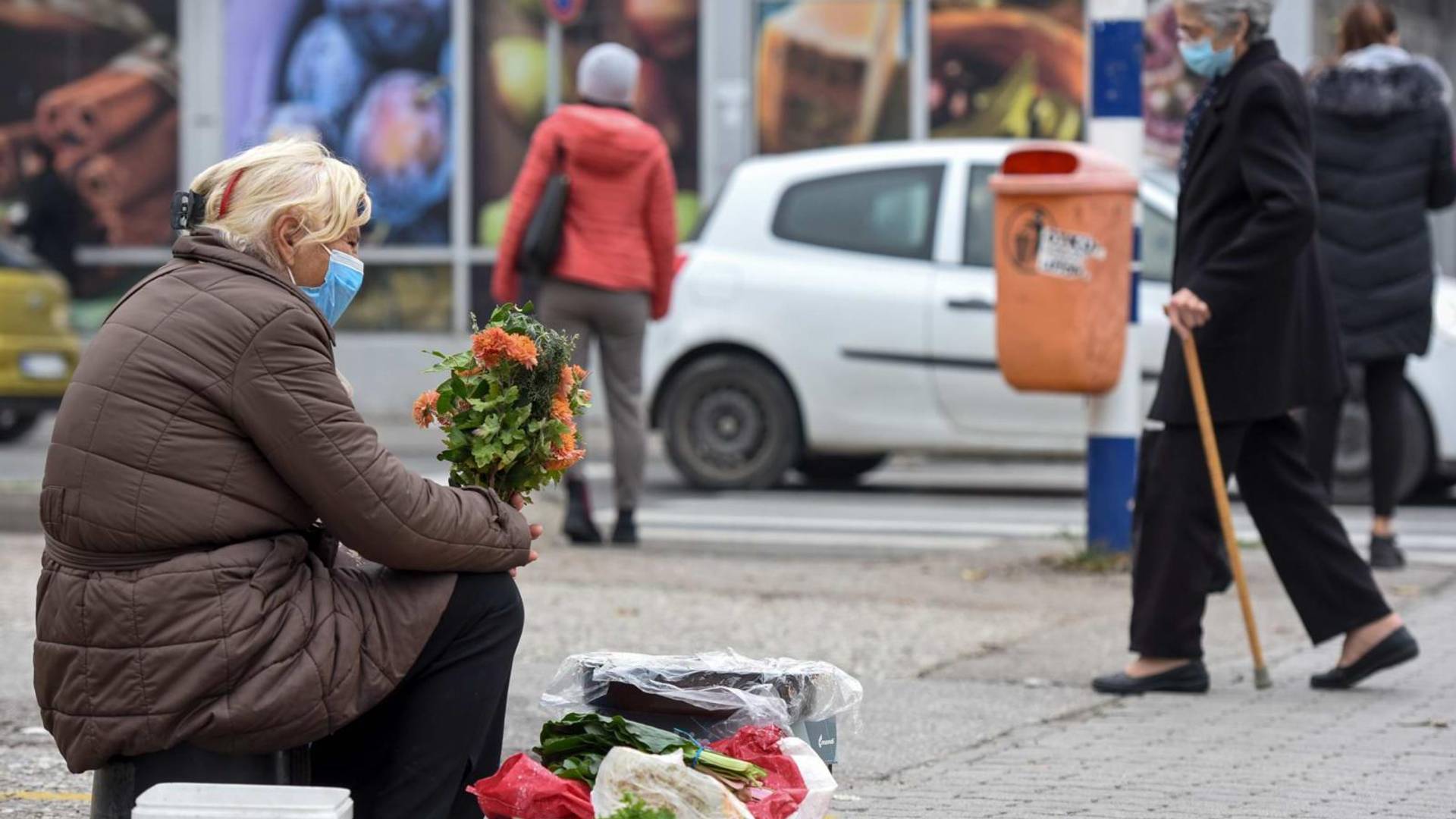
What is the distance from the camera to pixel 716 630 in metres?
6.56

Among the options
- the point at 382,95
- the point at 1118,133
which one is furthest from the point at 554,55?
the point at 1118,133

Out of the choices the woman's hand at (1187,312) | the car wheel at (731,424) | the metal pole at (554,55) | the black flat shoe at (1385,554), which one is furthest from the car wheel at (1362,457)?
the metal pole at (554,55)

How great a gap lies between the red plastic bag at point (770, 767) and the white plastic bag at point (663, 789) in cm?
8

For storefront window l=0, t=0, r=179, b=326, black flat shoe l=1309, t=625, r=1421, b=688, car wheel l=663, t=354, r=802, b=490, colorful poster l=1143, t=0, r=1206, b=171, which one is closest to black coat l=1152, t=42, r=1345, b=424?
black flat shoe l=1309, t=625, r=1421, b=688

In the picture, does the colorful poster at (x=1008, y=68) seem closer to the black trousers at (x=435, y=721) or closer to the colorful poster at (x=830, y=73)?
the colorful poster at (x=830, y=73)

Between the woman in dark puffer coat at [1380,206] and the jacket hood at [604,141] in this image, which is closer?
the woman in dark puffer coat at [1380,206]

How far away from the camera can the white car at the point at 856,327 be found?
34.6ft

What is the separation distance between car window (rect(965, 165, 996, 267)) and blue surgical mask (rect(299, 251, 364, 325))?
721 cm

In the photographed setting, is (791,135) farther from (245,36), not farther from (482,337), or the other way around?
(482,337)

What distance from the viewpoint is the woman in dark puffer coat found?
312 inches

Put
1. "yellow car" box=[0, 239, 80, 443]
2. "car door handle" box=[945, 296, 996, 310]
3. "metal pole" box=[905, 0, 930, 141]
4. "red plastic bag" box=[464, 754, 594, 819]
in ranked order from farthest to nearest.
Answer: "metal pole" box=[905, 0, 930, 141]
"yellow car" box=[0, 239, 80, 443]
"car door handle" box=[945, 296, 996, 310]
"red plastic bag" box=[464, 754, 594, 819]

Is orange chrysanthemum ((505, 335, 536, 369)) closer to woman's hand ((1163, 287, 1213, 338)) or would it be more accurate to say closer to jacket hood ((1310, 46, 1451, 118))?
woman's hand ((1163, 287, 1213, 338))

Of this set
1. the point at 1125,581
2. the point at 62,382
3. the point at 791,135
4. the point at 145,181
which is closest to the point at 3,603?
the point at 1125,581

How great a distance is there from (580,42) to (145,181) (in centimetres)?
383
